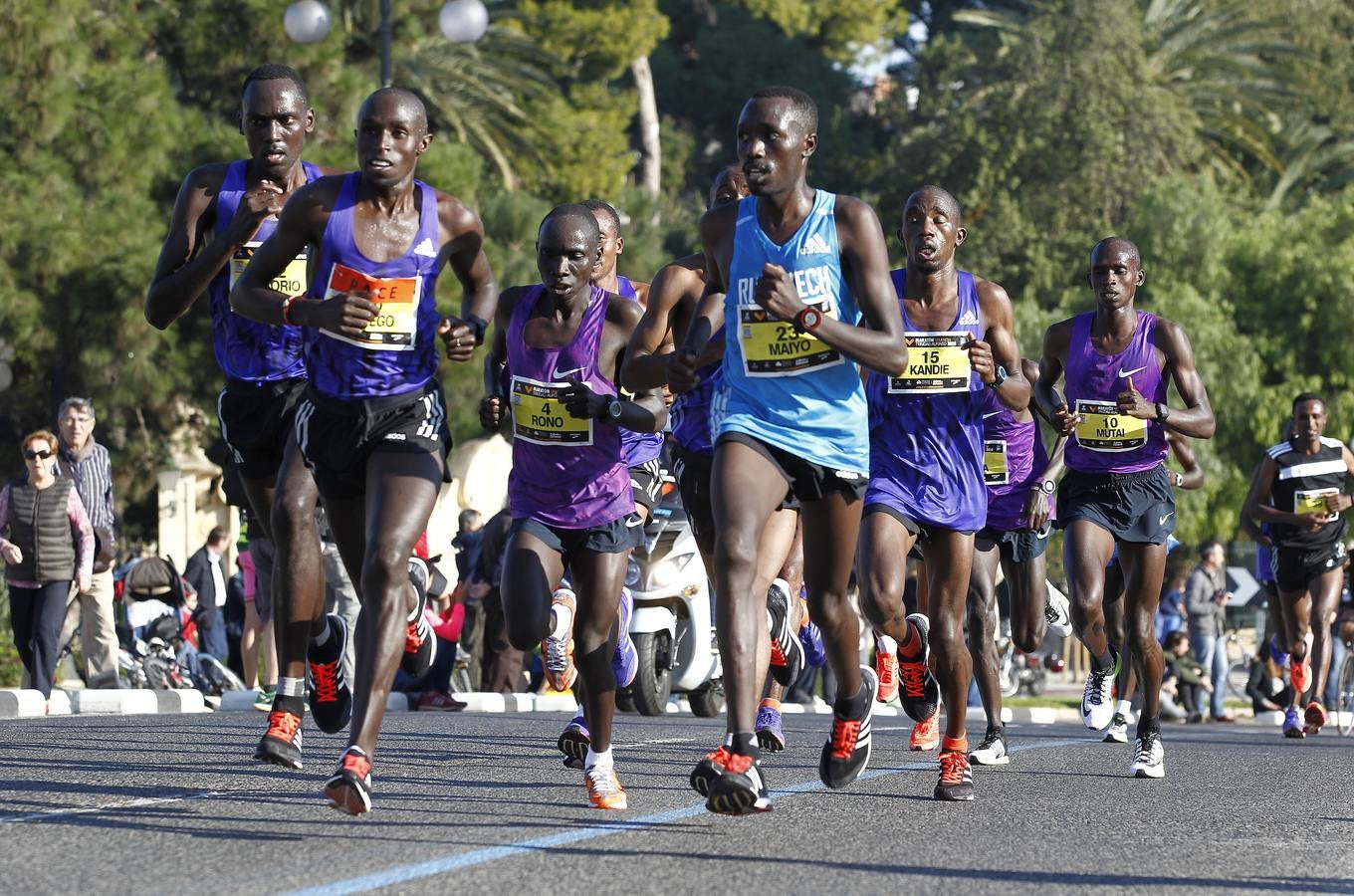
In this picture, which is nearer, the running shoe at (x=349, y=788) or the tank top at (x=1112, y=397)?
the running shoe at (x=349, y=788)

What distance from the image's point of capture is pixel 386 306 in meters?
7.42

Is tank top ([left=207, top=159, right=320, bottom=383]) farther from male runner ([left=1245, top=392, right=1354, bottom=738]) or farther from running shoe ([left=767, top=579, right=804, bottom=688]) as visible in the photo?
male runner ([left=1245, top=392, right=1354, bottom=738])

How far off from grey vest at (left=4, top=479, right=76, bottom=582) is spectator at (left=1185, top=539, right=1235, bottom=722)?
12540 millimetres

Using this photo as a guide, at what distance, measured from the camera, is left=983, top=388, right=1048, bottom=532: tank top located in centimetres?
1174

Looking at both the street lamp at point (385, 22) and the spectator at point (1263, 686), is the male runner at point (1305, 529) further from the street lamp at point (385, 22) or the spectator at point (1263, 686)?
the street lamp at point (385, 22)

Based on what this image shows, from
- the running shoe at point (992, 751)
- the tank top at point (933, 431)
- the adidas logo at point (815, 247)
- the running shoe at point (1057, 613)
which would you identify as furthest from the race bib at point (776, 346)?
the running shoe at point (1057, 613)

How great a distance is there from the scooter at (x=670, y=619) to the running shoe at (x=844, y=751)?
718cm

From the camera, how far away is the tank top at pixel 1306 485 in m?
16.5

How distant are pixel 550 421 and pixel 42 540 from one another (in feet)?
24.2

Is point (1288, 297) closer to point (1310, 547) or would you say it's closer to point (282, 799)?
point (1310, 547)

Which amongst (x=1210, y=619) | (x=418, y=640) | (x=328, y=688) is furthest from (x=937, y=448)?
(x=1210, y=619)

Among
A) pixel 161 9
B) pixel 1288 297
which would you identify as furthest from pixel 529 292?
pixel 1288 297

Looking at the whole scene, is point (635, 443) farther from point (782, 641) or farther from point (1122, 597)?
point (1122, 597)

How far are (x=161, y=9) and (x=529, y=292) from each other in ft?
68.2
